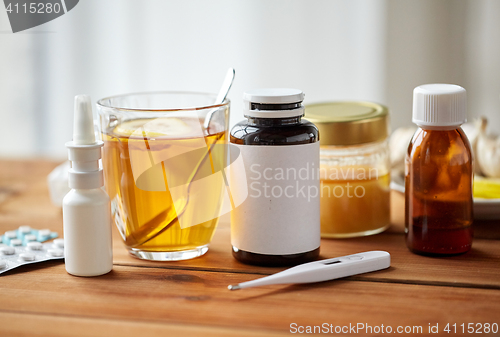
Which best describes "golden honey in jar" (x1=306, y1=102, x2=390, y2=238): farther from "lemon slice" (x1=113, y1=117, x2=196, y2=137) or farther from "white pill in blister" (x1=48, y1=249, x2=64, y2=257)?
"white pill in blister" (x1=48, y1=249, x2=64, y2=257)

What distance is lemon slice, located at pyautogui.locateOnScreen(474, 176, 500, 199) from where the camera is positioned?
727 millimetres

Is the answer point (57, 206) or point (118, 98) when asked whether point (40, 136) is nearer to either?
point (57, 206)

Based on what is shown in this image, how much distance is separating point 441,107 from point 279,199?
0.67ft

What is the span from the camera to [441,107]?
22.1 inches

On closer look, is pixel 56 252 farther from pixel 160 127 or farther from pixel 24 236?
pixel 160 127

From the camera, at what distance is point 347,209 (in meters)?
0.67

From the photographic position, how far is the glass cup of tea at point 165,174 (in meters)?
0.56

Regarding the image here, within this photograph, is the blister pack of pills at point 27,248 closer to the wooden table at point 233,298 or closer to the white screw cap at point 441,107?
the wooden table at point 233,298

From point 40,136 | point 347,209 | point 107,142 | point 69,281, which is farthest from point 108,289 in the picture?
point 40,136

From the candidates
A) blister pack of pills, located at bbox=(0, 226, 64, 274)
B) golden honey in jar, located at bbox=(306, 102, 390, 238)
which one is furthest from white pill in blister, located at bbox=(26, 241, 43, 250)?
golden honey in jar, located at bbox=(306, 102, 390, 238)

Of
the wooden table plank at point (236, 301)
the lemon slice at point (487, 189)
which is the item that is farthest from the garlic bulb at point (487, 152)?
the wooden table plank at point (236, 301)

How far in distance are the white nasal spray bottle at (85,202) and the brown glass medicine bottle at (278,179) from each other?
5.8 inches

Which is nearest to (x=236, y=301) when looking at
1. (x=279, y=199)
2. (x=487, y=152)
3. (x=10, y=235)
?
(x=279, y=199)

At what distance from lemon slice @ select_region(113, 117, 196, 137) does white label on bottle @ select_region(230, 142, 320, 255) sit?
0.06 m
